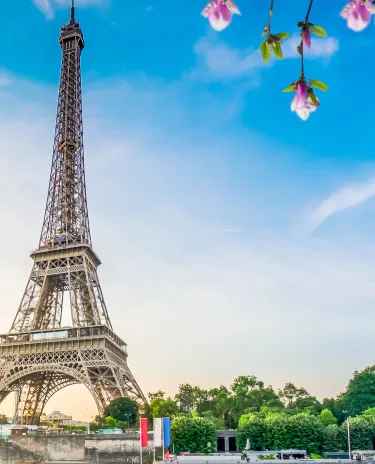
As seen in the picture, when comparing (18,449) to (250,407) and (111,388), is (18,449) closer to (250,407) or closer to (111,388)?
(111,388)

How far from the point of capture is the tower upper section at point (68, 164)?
71.5m

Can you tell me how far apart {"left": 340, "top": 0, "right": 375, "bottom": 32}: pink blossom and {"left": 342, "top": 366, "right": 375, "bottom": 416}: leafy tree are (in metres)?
75.3

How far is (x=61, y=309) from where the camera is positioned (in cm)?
7138

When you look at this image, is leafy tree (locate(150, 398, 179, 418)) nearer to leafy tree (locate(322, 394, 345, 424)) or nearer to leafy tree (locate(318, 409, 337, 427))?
leafy tree (locate(318, 409, 337, 427))

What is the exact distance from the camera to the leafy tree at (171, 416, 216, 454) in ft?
176

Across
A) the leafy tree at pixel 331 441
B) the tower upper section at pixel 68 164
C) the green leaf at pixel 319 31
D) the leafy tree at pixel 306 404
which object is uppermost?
the tower upper section at pixel 68 164

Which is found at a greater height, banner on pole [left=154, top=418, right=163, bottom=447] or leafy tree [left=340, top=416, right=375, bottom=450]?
banner on pole [left=154, top=418, right=163, bottom=447]

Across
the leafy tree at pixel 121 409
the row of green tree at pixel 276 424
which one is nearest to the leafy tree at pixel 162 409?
the row of green tree at pixel 276 424

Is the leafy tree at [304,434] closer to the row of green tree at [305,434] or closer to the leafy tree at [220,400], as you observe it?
the row of green tree at [305,434]

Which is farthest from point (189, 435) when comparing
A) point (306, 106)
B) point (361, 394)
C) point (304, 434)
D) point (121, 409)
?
point (306, 106)

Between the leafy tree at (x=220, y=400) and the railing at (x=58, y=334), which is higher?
the railing at (x=58, y=334)

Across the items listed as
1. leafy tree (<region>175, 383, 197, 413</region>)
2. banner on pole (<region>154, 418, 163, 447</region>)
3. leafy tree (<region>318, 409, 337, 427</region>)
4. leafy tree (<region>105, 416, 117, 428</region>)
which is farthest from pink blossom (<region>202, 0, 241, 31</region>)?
leafy tree (<region>175, 383, 197, 413</region>)

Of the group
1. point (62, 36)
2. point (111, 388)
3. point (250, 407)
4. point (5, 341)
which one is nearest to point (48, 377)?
point (5, 341)

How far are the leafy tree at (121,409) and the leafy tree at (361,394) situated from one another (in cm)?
3161
